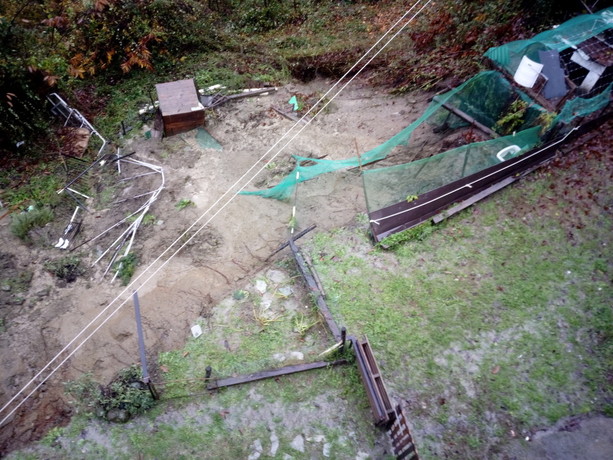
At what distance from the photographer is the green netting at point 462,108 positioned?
26.1 ft

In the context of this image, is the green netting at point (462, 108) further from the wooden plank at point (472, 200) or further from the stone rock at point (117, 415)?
the stone rock at point (117, 415)

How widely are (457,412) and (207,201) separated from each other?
608 centimetres

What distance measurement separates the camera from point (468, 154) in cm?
710

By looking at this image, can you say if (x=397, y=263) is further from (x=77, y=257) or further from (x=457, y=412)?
(x=77, y=257)

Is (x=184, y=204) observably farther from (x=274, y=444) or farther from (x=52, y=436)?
(x=274, y=444)

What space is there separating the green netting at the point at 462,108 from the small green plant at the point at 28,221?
13.8 ft

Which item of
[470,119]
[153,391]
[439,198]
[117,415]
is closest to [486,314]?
[439,198]

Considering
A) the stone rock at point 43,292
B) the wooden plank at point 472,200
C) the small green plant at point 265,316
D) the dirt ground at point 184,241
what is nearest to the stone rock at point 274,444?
the small green plant at point 265,316

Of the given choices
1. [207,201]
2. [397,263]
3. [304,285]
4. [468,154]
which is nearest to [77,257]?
[207,201]

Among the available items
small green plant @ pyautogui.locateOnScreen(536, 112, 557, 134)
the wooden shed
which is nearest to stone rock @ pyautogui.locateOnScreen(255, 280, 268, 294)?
the wooden shed

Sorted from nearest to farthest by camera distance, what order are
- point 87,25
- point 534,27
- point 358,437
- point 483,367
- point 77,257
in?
point 358,437 < point 483,367 < point 77,257 < point 534,27 < point 87,25

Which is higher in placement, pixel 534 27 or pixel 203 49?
pixel 534 27

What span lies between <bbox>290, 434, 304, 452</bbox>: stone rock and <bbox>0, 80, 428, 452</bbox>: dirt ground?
239 cm

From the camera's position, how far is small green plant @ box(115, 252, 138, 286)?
721cm
